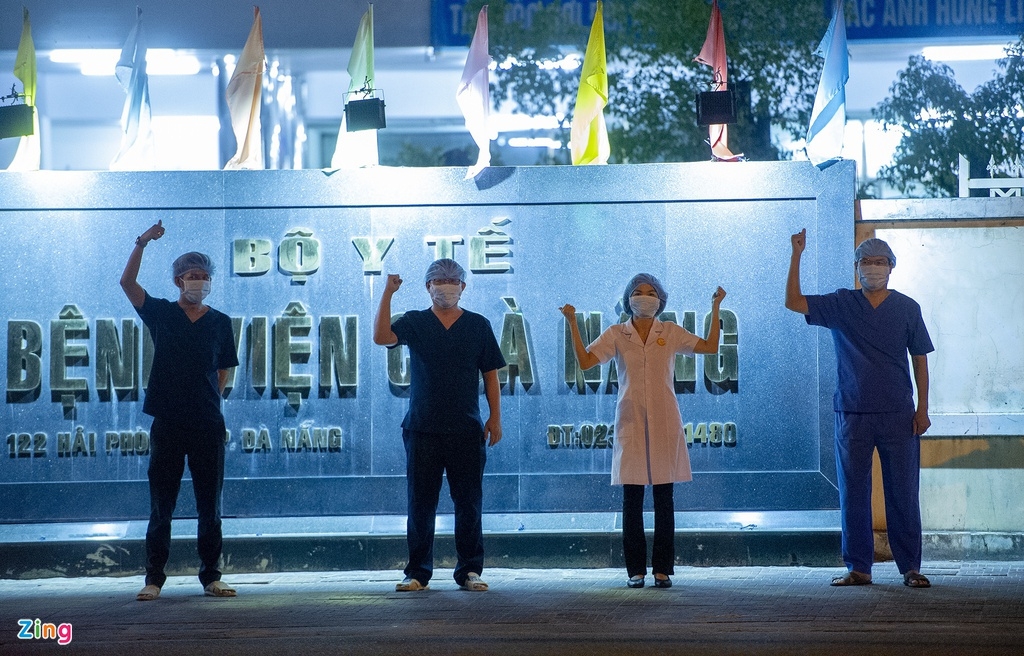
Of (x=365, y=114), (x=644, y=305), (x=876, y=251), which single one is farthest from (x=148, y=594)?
(x=876, y=251)

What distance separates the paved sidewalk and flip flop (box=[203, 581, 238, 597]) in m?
0.06

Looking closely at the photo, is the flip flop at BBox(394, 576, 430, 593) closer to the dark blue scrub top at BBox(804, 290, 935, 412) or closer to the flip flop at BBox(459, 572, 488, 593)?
the flip flop at BBox(459, 572, 488, 593)

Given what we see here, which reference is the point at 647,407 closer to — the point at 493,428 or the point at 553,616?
the point at 493,428

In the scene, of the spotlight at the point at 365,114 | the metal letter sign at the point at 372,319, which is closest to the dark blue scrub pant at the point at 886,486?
the metal letter sign at the point at 372,319

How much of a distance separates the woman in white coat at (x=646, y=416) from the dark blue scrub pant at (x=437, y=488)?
84 cm

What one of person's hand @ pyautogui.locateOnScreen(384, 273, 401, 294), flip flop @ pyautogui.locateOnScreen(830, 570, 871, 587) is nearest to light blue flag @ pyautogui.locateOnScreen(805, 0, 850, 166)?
flip flop @ pyautogui.locateOnScreen(830, 570, 871, 587)

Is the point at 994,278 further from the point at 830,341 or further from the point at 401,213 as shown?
the point at 401,213

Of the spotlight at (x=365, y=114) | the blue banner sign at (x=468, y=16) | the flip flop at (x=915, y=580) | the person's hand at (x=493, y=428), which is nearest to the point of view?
the flip flop at (x=915, y=580)

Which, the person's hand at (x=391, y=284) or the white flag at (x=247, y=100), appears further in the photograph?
the white flag at (x=247, y=100)

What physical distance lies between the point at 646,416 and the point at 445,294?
141cm

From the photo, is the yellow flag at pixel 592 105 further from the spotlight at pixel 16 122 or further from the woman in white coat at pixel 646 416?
the spotlight at pixel 16 122

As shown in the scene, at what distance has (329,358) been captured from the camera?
8.86m

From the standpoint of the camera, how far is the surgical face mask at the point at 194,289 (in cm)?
750

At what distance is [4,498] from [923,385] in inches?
245
